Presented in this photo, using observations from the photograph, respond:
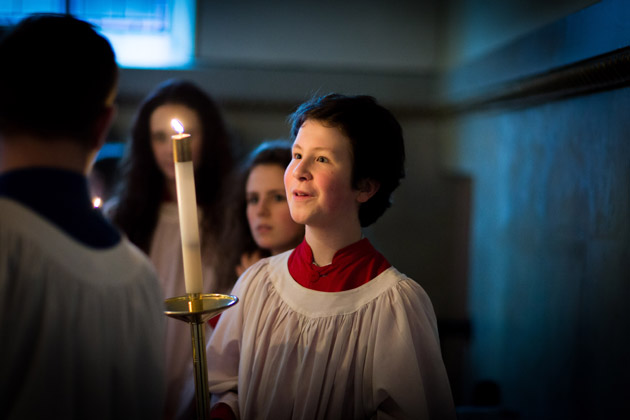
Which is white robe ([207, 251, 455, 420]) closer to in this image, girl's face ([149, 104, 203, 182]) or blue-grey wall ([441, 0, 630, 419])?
blue-grey wall ([441, 0, 630, 419])

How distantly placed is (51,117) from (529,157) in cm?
183

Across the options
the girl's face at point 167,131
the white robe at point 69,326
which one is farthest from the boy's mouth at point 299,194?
the girl's face at point 167,131

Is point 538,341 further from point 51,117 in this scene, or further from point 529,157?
point 51,117

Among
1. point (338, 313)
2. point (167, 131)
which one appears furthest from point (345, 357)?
point (167, 131)

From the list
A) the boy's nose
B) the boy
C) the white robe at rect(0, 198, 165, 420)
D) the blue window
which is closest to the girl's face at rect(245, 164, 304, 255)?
the boy

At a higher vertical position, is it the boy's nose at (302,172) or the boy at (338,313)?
the boy's nose at (302,172)

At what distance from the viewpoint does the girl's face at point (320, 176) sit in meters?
1.13

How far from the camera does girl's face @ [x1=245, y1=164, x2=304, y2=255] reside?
1.56 meters

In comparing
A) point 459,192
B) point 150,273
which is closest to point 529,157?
point 459,192

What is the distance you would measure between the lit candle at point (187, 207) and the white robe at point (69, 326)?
86 mm

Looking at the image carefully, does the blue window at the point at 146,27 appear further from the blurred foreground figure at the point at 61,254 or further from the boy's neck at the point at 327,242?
the blurred foreground figure at the point at 61,254

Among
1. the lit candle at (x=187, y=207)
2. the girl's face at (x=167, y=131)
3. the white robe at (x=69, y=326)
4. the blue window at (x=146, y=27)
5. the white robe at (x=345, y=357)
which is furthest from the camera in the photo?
the blue window at (x=146, y=27)

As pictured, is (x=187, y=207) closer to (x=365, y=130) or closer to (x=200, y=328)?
(x=200, y=328)

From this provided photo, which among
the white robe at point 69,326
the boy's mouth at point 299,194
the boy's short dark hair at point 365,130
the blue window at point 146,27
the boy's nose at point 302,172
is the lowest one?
the white robe at point 69,326
